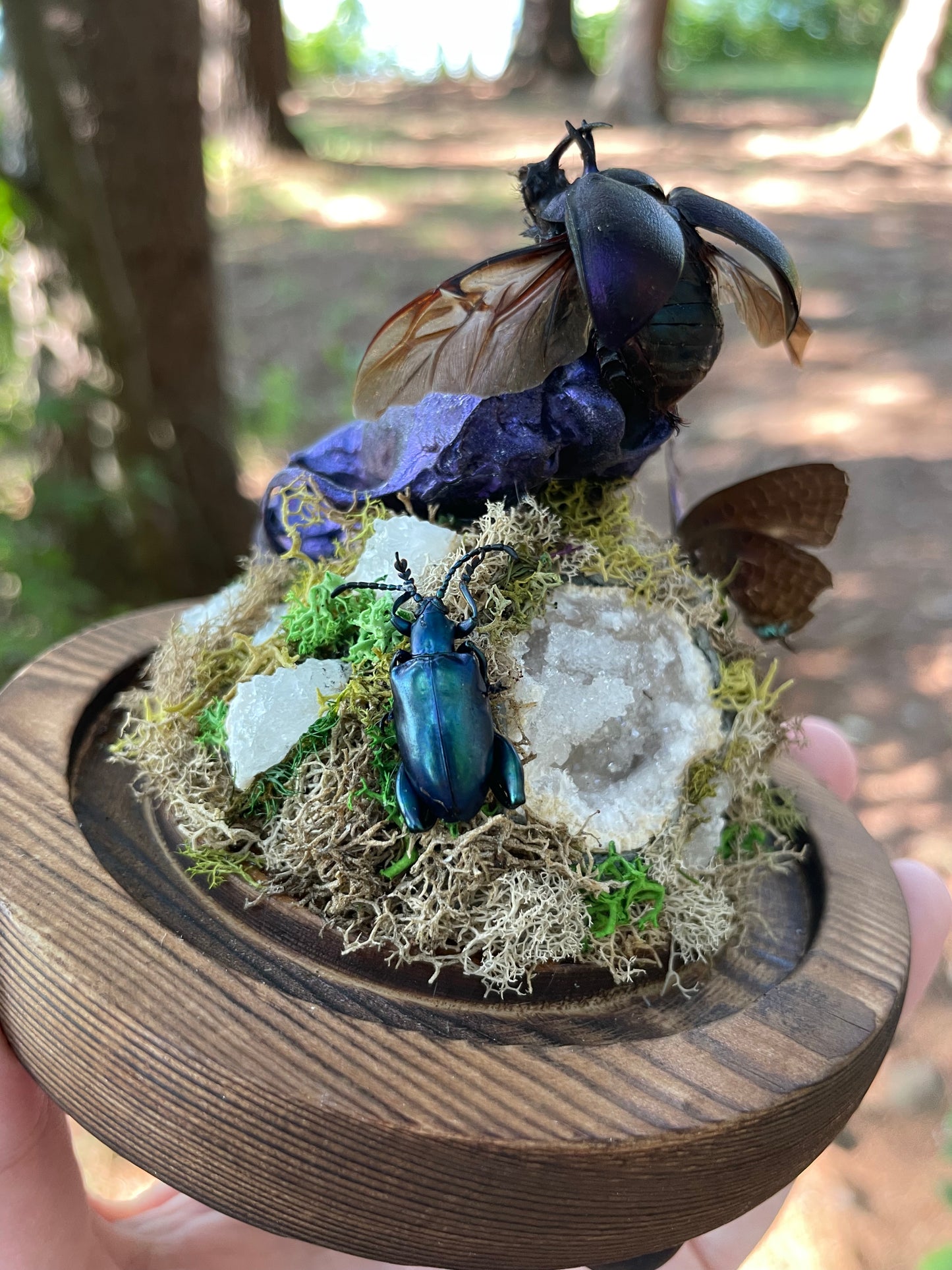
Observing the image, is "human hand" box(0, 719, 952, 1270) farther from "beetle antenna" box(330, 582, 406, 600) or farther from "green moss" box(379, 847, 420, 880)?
"beetle antenna" box(330, 582, 406, 600)

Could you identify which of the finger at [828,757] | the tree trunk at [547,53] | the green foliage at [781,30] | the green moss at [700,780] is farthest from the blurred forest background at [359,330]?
the green foliage at [781,30]

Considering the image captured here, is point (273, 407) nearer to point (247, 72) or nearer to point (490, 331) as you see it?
point (490, 331)

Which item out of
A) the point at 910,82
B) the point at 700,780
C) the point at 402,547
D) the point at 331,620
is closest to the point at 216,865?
the point at 331,620

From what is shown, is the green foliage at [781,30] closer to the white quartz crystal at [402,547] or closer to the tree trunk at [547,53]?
the tree trunk at [547,53]

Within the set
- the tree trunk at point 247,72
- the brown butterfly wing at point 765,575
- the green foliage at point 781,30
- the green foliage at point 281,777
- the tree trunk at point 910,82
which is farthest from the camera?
the green foliage at point 781,30

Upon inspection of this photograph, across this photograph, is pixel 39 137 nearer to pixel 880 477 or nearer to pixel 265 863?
pixel 265 863

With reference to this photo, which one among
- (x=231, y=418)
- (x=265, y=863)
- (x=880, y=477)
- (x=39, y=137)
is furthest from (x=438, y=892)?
(x=880, y=477)
